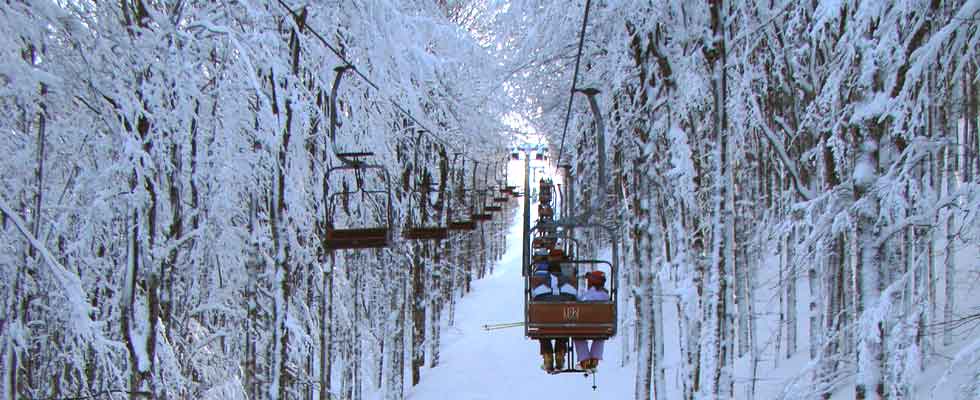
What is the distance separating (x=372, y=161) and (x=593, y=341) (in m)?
5.74

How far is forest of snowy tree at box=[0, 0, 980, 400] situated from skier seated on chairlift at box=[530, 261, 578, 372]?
1880 mm

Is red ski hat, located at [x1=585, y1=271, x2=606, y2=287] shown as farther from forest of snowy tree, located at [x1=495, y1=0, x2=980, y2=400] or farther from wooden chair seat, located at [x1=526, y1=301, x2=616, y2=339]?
forest of snowy tree, located at [x1=495, y1=0, x2=980, y2=400]

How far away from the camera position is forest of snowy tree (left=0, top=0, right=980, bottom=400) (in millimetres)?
6715

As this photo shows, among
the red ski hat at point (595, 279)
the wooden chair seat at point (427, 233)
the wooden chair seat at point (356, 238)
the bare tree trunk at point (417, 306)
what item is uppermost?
the wooden chair seat at point (356, 238)

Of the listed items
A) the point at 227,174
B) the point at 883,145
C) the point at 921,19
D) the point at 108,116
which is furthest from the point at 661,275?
the point at 108,116

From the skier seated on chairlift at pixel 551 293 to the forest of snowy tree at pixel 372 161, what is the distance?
1.88 metres

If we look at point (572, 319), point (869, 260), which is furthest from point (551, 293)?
point (869, 260)

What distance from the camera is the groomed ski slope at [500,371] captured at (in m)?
26.3

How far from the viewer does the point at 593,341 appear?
45.3 ft

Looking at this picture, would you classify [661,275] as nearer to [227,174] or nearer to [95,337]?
[227,174]

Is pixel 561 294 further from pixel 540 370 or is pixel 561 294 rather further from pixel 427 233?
pixel 540 370

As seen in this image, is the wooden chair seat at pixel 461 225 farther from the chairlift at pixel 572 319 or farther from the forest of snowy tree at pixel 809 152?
the chairlift at pixel 572 319

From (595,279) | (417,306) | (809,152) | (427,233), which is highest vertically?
(809,152)

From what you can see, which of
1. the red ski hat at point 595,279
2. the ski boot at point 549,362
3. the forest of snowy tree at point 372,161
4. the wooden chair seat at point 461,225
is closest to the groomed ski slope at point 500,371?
the forest of snowy tree at point 372,161
